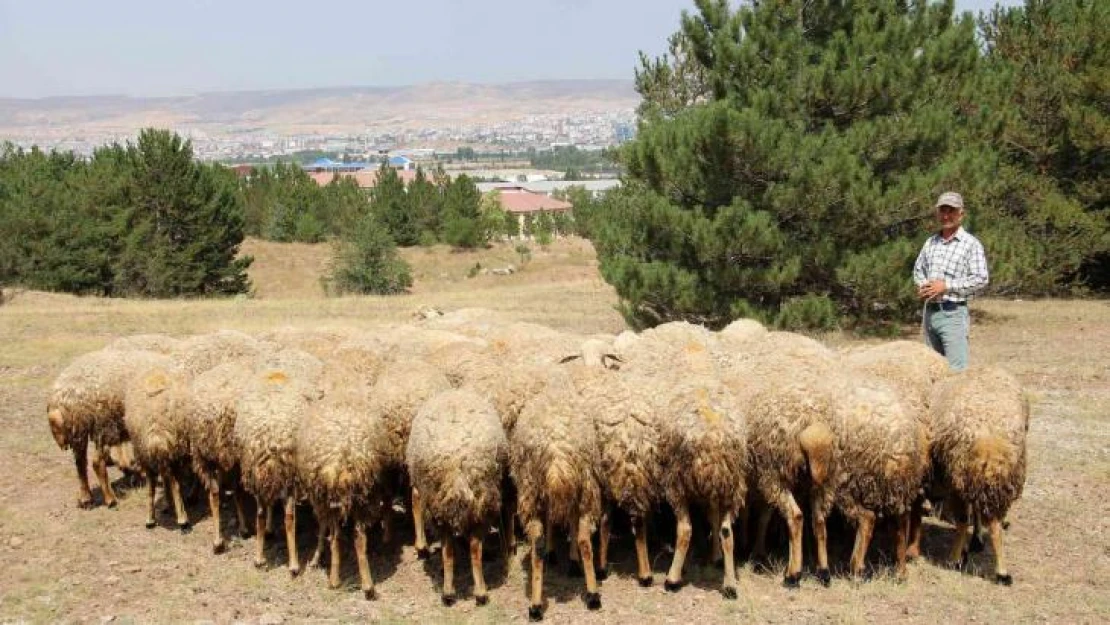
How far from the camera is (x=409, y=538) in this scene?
8.92 m

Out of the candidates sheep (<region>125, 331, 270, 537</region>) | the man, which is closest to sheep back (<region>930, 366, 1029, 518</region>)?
the man

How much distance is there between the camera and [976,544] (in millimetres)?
8320

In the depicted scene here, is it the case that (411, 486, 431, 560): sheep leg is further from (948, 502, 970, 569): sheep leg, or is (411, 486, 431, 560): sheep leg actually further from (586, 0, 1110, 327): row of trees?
(586, 0, 1110, 327): row of trees

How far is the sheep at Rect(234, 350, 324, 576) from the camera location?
26.5ft

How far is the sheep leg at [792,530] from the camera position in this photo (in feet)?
24.5

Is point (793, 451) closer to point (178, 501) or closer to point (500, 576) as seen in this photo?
point (500, 576)

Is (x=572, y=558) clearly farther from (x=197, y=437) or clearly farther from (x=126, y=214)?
(x=126, y=214)

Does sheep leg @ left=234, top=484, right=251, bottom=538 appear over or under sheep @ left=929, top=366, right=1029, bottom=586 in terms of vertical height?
under

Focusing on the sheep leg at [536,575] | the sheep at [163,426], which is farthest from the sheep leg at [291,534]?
the sheep leg at [536,575]

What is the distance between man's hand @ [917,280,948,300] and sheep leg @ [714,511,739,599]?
404cm

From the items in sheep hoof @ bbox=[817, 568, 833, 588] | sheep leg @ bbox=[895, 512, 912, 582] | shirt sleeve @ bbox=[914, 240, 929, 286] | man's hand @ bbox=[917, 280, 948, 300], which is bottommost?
sheep hoof @ bbox=[817, 568, 833, 588]

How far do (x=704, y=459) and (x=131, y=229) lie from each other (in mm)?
40102

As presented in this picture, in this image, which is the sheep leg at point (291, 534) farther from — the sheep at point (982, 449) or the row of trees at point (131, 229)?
the row of trees at point (131, 229)

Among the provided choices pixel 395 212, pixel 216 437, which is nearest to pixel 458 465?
pixel 216 437
